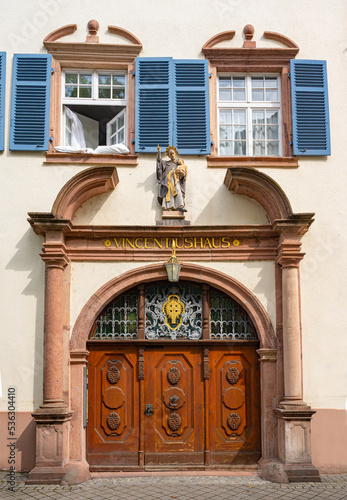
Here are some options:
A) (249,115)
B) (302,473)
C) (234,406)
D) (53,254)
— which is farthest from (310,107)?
(302,473)

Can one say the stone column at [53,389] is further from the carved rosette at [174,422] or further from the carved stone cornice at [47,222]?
the carved rosette at [174,422]

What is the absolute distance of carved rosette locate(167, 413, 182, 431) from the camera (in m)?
9.25

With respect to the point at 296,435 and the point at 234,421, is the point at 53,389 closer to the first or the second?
the point at 234,421

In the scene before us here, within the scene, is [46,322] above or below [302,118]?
below

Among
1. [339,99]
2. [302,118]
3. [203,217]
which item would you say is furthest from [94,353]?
[339,99]

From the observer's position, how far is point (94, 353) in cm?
932

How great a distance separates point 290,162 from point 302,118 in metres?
0.72

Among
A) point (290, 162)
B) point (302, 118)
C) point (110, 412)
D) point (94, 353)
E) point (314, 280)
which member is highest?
point (302, 118)

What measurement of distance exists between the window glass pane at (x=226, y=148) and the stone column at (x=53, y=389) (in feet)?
9.23

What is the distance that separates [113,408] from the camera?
9.23 metres

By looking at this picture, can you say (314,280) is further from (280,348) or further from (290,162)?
(290,162)

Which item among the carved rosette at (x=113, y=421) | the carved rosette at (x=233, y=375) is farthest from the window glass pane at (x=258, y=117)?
the carved rosette at (x=113, y=421)

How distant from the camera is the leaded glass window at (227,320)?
A: 9430mm

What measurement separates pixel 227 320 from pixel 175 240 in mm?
1409
